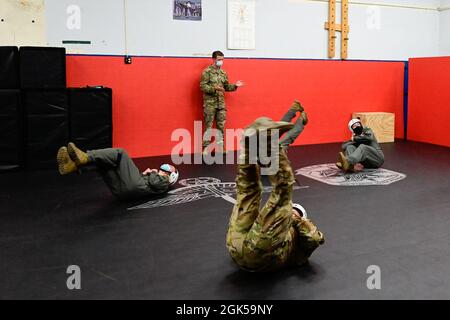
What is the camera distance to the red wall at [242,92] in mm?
6574

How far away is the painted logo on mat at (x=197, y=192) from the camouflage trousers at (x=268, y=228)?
1563mm

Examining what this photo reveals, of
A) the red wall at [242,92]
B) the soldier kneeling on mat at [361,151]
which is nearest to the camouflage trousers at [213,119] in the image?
the red wall at [242,92]

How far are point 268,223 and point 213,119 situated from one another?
4639mm

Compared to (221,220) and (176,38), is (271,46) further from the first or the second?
(221,220)

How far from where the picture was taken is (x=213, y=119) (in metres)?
6.96

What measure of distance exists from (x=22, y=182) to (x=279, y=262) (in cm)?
352

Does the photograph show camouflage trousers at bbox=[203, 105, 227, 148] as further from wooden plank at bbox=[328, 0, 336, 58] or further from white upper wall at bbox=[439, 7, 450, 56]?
white upper wall at bbox=[439, 7, 450, 56]

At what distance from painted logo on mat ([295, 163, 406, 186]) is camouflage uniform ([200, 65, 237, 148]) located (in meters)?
1.71

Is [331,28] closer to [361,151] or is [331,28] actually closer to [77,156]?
[361,151]

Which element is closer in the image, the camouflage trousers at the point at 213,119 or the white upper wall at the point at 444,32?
the camouflage trousers at the point at 213,119

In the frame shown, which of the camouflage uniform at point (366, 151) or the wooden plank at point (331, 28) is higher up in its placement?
the wooden plank at point (331, 28)

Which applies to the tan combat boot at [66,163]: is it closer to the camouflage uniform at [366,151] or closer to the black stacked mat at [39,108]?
the black stacked mat at [39,108]

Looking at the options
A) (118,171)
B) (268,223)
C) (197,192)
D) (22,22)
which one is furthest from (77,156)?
(22,22)

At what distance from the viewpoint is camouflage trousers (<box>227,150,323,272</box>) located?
96.0 inches
